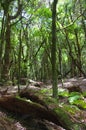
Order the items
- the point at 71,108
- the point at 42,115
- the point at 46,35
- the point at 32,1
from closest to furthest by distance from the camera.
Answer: the point at 42,115 < the point at 71,108 < the point at 32,1 < the point at 46,35

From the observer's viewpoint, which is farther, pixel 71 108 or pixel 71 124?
pixel 71 108

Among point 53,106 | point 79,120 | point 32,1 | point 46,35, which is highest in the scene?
point 32,1

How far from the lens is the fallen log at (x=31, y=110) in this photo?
5.34 meters

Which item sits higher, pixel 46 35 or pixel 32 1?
pixel 32 1

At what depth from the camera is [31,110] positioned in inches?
213

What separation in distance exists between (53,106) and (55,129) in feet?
1.69

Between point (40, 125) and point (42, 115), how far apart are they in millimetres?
237

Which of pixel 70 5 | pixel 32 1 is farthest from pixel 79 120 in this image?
pixel 70 5

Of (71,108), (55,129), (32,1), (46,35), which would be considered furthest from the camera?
(46,35)

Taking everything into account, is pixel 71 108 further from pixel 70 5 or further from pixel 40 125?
pixel 70 5

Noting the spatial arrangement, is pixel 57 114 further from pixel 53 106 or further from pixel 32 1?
pixel 32 1

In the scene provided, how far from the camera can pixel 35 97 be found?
18.9 feet

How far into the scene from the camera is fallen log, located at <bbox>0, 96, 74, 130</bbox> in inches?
210

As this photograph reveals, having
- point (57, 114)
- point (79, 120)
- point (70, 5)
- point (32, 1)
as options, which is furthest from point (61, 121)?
point (70, 5)
